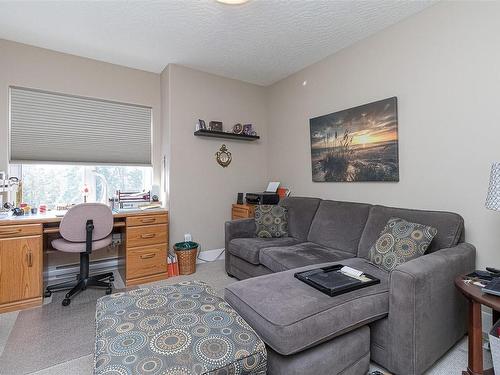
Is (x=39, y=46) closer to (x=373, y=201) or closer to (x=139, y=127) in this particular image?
(x=139, y=127)

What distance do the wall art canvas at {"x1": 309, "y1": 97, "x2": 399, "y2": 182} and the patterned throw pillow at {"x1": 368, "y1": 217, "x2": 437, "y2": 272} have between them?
0.69 meters

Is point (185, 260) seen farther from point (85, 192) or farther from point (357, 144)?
point (357, 144)

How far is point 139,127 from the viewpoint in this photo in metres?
3.51

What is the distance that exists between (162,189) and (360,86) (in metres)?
2.72

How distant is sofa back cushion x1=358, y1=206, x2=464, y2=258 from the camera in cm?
187

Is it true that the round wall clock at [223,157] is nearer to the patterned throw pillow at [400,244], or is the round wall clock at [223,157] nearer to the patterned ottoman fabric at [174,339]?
the patterned throw pillow at [400,244]

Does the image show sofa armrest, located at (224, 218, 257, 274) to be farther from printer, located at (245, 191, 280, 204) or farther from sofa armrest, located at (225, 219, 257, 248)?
printer, located at (245, 191, 280, 204)

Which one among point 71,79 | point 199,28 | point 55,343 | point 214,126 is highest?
point 199,28

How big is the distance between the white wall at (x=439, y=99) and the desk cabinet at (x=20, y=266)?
3.07m

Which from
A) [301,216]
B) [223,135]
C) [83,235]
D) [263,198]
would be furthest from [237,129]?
[83,235]

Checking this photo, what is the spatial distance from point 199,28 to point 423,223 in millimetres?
2605

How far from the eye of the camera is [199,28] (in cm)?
249

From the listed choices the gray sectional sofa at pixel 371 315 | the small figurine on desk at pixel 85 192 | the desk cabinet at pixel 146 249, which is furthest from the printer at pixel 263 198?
the small figurine on desk at pixel 85 192

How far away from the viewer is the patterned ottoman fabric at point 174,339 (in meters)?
0.97
